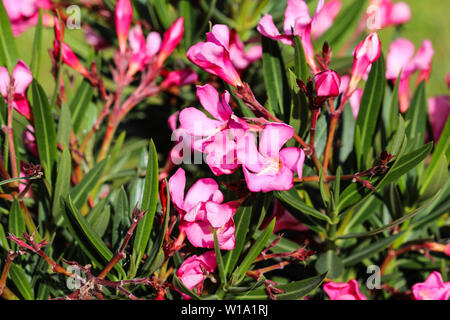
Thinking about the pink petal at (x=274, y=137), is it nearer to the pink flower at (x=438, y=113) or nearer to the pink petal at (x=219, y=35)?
the pink petal at (x=219, y=35)

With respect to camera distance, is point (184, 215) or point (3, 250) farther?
point (3, 250)

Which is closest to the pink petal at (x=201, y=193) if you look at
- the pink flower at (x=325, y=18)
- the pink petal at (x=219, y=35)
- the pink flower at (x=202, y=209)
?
the pink flower at (x=202, y=209)

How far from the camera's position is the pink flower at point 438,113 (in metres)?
1.09

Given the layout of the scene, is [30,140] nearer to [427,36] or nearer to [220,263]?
[220,263]

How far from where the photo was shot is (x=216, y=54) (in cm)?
72

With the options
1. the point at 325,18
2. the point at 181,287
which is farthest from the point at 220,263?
the point at 325,18

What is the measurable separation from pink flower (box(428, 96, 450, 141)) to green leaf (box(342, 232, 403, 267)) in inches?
13.5

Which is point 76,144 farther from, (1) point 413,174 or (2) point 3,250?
(1) point 413,174

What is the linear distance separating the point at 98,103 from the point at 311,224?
569mm

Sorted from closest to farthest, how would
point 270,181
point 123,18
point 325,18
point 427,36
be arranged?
point 270,181 < point 123,18 < point 325,18 < point 427,36

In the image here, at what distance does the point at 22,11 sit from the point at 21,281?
663 millimetres

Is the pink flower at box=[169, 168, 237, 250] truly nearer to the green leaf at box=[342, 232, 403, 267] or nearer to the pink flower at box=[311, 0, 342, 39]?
the green leaf at box=[342, 232, 403, 267]
